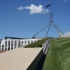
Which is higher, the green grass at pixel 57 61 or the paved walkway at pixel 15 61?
the paved walkway at pixel 15 61

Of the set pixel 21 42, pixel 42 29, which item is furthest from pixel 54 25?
pixel 21 42

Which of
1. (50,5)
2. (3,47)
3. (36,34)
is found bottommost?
(3,47)

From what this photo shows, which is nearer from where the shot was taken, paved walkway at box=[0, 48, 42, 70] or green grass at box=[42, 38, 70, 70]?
paved walkway at box=[0, 48, 42, 70]

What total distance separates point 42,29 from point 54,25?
6.10m

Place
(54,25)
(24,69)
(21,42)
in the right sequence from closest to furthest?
1. (24,69)
2. (21,42)
3. (54,25)

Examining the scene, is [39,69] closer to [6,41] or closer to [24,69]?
[24,69]

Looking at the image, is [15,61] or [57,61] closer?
[15,61]

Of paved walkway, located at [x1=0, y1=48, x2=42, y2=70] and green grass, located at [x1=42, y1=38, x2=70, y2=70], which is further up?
paved walkway, located at [x1=0, y1=48, x2=42, y2=70]

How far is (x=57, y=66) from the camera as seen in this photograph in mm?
7938

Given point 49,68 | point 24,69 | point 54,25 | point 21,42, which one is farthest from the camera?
point 54,25

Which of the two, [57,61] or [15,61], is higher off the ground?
[15,61]

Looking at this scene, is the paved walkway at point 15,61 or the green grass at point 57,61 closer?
the paved walkway at point 15,61

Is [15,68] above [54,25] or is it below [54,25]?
below

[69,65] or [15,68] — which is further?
[69,65]
